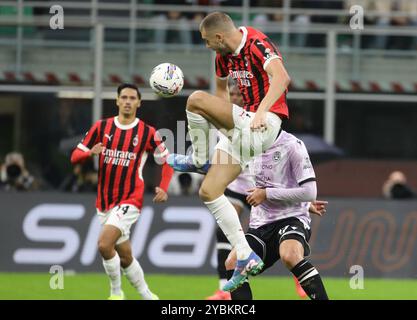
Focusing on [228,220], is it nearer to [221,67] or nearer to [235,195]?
[221,67]

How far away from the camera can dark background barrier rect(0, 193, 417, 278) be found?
1418 cm

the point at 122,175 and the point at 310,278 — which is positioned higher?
the point at 122,175

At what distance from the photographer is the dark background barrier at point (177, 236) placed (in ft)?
46.5

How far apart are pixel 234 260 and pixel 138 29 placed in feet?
26.6

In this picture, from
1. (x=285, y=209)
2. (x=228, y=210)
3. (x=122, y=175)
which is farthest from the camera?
(x=122, y=175)

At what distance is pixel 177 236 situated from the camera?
14.3 meters

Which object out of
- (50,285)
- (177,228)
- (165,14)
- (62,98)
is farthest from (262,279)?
(165,14)

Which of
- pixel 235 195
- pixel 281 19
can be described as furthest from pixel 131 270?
pixel 281 19

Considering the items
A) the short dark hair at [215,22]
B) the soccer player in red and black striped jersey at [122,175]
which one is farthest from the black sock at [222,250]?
Answer: the short dark hair at [215,22]

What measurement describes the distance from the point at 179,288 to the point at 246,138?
14.4ft

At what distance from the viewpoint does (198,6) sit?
1733 centimetres

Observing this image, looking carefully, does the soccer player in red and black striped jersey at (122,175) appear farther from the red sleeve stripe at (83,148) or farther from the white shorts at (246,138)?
the white shorts at (246,138)

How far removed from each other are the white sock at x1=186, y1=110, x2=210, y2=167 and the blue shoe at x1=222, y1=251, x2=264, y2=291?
923mm
